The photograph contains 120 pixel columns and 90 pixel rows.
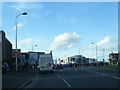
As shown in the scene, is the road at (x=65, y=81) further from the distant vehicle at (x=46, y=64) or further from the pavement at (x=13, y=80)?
the distant vehicle at (x=46, y=64)

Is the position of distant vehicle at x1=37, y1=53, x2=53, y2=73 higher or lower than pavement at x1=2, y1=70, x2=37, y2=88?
higher

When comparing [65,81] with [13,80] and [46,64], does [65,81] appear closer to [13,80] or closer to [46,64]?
[13,80]

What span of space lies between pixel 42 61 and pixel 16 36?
8.43 metres

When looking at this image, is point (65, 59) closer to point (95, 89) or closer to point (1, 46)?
point (1, 46)

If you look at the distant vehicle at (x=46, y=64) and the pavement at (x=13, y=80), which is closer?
the pavement at (x=13, y=80)

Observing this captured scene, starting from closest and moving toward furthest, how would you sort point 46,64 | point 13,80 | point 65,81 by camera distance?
point 65,81 → point 13,80 → point 46,64

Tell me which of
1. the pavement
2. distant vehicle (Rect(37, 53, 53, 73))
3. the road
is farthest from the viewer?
distant vehicle (Rect(37, 53, 53, 73))

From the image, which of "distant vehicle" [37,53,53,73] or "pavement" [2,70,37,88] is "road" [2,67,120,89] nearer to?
"pavement" [2,70,37,88]

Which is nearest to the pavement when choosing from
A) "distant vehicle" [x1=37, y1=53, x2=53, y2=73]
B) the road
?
the road

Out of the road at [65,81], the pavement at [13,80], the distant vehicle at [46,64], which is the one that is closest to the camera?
the road at [65,81]

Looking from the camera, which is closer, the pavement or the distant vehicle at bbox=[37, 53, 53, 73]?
the pavement

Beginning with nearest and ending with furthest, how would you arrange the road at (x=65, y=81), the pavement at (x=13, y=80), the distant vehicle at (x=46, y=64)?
the road at (x=65, y=81) → the pavement at (x=13, y=80) → the distant vehicle at (x=46, y=64)

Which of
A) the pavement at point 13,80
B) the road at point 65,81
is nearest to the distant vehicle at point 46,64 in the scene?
the pavement at point 13,80

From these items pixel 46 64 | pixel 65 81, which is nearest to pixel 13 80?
pixel 65 81
